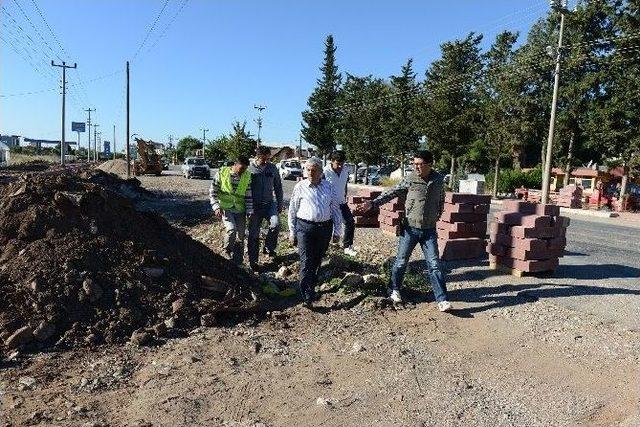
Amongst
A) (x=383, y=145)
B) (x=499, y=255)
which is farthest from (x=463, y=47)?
(x=499, y=255)

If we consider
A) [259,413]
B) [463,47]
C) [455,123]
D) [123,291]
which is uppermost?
[463,47]

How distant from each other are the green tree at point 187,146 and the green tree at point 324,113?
49.6 metres

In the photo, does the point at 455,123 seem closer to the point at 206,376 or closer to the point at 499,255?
the point at 499,255

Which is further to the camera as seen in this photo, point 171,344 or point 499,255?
point 499,255

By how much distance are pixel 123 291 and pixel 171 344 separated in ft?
2.89

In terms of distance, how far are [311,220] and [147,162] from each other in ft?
129

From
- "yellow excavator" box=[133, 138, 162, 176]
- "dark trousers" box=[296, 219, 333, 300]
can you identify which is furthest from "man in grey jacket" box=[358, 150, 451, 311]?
"yellow excavator" box=[133, 138, 162, 176]

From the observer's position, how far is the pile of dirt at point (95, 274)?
191 inches

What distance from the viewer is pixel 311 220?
575 centimetres

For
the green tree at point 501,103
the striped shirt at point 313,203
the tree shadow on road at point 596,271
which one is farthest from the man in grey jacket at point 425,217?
the green tree at point 501,103

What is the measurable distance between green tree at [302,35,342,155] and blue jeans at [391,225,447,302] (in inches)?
1937

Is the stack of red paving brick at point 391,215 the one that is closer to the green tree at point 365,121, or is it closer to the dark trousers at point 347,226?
the dark trousers at point 347,226

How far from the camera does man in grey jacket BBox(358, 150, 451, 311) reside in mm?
5742

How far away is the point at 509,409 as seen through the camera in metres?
3.81
